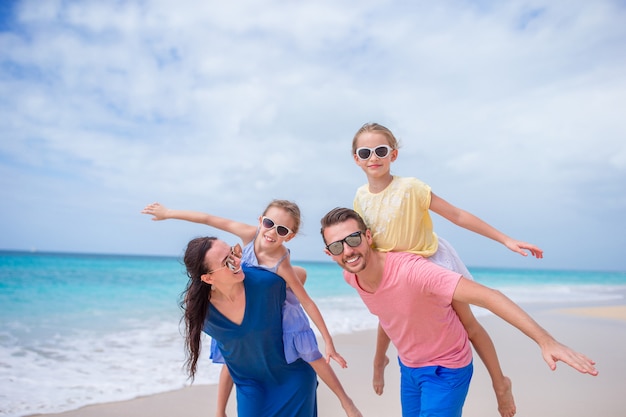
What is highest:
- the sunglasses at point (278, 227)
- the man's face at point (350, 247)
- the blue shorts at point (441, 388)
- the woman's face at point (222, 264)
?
the sunglasses at point (278, 227)

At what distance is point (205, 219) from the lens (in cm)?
447

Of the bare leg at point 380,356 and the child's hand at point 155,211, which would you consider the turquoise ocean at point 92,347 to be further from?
the bare leg at point 380,356

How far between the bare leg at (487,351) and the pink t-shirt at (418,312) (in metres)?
0.08

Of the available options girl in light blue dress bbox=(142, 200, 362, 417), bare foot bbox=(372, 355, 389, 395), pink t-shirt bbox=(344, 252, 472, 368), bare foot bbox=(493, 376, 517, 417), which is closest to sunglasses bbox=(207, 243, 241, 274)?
girl in light blue dress bbox=(142, 200, 362, 417)

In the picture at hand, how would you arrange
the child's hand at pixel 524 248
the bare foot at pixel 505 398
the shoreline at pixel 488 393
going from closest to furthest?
1. the child's hand at pixel 524 248
2. the bare foot at pixel 505 398
3. the shoreline at pixel 488 393

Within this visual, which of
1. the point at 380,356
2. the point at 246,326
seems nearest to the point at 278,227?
the point at 246,326

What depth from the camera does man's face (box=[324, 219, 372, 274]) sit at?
11.0 feet

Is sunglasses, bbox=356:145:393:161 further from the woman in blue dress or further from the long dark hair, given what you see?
the long dark hair

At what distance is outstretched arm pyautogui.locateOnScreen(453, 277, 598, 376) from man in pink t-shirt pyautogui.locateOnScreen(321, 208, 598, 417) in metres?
0.20

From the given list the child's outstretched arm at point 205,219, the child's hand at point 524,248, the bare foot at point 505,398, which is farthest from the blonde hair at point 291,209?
the bare foot at point 505,398

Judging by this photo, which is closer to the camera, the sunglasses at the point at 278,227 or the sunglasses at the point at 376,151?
the sunglasses at the point at 376,151

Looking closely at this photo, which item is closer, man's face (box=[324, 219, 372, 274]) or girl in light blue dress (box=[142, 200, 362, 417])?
man's face (box=[324, 219, 372, 274])

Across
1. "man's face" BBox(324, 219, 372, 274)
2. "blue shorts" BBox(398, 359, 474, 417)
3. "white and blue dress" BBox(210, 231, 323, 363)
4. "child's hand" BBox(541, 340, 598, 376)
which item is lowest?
"blue shorts" BBox(398, 359, 474, 417)

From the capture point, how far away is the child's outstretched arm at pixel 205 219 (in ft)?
14.7
